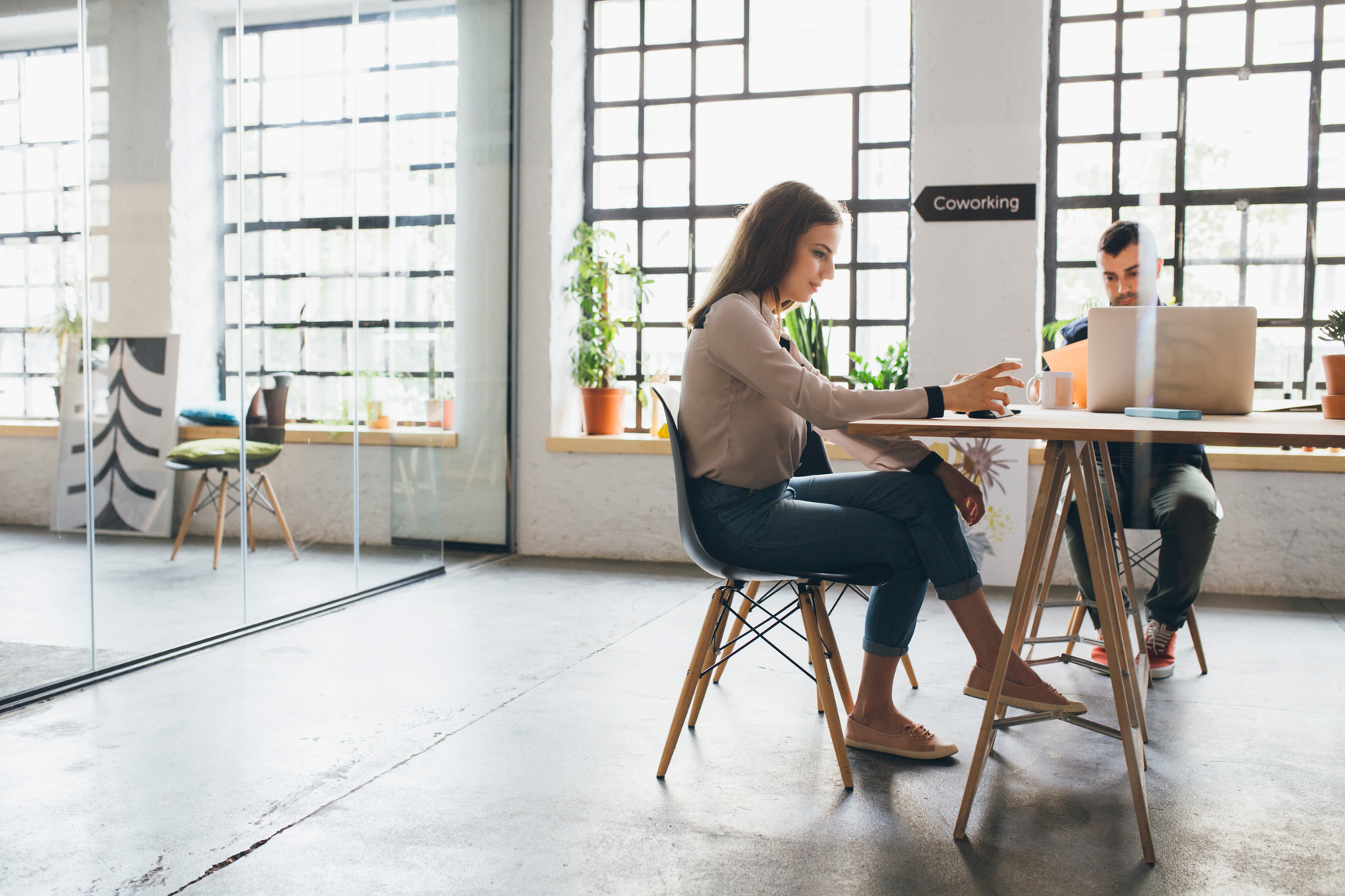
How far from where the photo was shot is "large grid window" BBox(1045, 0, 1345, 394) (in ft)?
14.7

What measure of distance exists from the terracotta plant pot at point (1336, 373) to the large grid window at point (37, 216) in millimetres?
2972

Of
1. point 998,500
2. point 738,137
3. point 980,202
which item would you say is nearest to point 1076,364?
point 998,500

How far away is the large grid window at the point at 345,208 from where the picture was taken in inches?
132

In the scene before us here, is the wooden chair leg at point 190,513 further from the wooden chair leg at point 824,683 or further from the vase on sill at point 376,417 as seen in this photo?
the wooden chair leg at point 824,683

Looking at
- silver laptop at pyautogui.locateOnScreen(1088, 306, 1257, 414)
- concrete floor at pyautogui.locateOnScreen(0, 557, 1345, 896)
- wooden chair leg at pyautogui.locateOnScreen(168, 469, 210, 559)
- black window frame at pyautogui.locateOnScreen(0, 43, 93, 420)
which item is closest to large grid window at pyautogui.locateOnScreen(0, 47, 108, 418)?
black window frame at pyautogui.locateOnScreen(0, 43, 93, 420)

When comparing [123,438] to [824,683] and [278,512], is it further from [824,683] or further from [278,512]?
[824,683]

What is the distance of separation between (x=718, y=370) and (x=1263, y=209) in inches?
141

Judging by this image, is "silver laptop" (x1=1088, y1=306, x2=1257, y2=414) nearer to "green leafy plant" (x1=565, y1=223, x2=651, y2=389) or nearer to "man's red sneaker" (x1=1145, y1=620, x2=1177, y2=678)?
"man's red sneaker" (x1=1145, y1=620, x2=1177, y2=678)

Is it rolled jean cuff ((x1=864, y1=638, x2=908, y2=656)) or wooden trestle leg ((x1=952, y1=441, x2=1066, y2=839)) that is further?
rolled jean cuff ((x1=864, y1=638, x2=908, y2=656))

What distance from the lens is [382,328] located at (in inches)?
159

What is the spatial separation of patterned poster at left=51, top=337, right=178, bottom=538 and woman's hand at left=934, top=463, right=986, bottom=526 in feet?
7.26

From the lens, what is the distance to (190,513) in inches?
122

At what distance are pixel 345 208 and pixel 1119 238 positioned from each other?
2656 mm

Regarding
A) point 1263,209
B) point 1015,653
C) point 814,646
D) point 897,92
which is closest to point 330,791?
point 814,646
